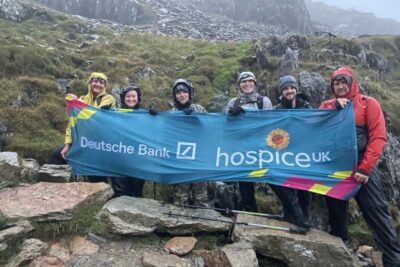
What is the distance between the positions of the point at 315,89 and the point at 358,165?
10524mm

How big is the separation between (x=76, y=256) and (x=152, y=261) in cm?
128

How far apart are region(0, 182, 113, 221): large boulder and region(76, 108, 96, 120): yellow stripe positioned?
1.57 m

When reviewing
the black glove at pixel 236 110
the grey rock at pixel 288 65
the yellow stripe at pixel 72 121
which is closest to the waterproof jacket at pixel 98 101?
the yellow stripe at pixel 72 121

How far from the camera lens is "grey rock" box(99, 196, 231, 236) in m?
6.95

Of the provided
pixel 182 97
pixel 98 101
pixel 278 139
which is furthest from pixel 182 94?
pixel 278 139

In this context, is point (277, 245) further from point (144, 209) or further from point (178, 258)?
point (144, 209)

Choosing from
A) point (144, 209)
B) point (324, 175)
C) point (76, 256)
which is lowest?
point (76, 256)

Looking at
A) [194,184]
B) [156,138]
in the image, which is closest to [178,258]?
[194,184]

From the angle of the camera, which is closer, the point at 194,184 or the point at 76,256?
the point at 76,256

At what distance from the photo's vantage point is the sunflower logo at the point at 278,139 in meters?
7.56

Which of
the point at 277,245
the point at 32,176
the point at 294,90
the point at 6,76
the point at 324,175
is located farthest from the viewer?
the point at 6,76

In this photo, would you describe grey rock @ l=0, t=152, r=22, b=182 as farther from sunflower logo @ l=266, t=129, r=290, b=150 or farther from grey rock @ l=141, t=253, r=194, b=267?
sunflower logo @ l=266, t=129, r=290, b=150

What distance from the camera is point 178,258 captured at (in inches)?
254

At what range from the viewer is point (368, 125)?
267 inches
